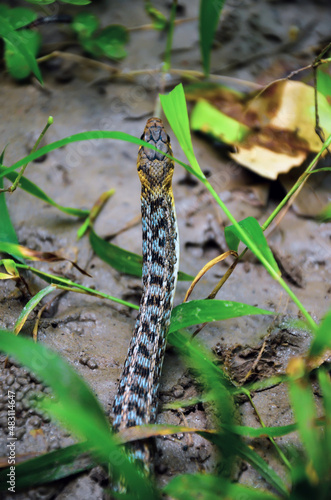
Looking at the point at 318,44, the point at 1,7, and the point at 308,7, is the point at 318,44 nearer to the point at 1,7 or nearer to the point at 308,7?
the point at 308,7

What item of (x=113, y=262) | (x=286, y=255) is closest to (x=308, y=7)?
(x=286, y=255)

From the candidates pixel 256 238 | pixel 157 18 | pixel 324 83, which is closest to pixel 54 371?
pixel 256 238

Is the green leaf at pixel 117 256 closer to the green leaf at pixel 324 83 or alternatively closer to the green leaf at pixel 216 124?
the green leaf at pixel 216 124

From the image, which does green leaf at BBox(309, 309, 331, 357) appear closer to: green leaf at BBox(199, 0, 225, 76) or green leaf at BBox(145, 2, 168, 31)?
green leaf at BBox(199, 0, 225, 76)

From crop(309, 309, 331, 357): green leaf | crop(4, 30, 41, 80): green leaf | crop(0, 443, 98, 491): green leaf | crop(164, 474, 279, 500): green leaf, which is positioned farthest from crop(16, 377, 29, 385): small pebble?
crop(4, 30, 41, 80): green leaf

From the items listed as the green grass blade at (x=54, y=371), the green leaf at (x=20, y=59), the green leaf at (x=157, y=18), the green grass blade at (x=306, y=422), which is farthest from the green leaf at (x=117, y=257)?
the green leaf at (x=157, y=18)
